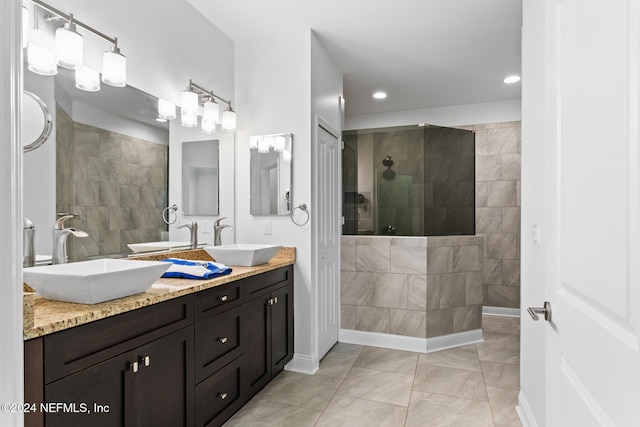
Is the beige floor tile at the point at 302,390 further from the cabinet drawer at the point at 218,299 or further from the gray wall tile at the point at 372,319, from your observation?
the gray wall tile at the point at 372,319

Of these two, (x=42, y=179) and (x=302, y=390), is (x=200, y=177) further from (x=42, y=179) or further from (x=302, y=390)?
(x=302, y=390)

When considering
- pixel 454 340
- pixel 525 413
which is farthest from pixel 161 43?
pixel 454 340

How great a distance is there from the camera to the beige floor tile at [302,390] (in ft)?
7.61

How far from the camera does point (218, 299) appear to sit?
6.40 ft

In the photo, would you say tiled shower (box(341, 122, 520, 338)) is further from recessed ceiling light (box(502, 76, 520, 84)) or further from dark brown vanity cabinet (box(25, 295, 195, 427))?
dark brown vanity cabinet (box(25, 295, 195, 427))

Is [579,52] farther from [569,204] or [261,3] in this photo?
[261,3]

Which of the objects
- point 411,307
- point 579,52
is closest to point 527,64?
point 579,52

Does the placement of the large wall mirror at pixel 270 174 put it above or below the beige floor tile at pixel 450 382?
above

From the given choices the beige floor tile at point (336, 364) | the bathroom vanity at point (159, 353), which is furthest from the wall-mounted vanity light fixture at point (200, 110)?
the beige floor tile at point (336, 364)

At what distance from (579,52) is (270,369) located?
93.5 inches

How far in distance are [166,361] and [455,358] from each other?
7.86 feet

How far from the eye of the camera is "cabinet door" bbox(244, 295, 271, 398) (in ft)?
7.38

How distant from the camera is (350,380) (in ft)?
8.68

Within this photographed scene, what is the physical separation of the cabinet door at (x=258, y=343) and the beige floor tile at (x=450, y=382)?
40.8 inches
